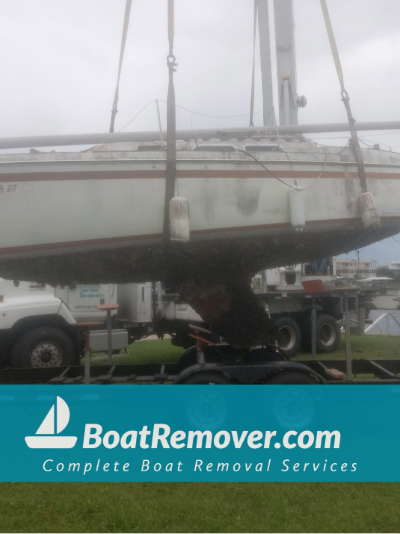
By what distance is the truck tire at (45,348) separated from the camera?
5.76 m

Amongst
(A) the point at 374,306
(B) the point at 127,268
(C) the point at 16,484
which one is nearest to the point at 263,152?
(B) the point at 127,268

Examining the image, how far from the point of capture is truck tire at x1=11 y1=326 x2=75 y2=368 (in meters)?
5.76

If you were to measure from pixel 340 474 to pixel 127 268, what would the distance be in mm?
2143

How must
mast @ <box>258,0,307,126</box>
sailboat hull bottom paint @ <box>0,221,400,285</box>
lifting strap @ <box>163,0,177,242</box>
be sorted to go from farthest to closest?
mast @ <box>258,0,307,126</box>, sailboat hull bottom paint @ <box>0,221,400,285</box>, lifting strap @ <box>163,0,177,242</box>

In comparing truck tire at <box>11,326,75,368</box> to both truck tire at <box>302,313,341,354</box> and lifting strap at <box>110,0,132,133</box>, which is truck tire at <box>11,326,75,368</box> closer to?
lifting strap at <box>110,0,132,133</box>

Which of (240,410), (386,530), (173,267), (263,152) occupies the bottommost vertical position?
(386,530)

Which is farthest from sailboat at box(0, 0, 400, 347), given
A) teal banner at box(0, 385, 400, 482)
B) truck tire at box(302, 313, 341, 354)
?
truck tire at box(302, 313, 341, 354)

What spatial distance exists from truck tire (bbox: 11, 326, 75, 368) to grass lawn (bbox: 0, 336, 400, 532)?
289 centimetres

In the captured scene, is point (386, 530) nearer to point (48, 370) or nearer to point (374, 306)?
point (48, 370)

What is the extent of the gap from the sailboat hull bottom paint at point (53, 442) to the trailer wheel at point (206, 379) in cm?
87

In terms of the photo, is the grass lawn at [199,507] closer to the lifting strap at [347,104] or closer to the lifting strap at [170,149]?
the lifting strap at [170,149]

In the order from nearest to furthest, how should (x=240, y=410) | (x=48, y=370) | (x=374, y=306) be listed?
(x=240, y=410) → (x=48, y=370) → (x=374, y=306)

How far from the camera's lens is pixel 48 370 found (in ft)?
13.8

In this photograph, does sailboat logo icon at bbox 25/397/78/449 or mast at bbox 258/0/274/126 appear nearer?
sailboat logo icon at bbox 25/397/78/449
